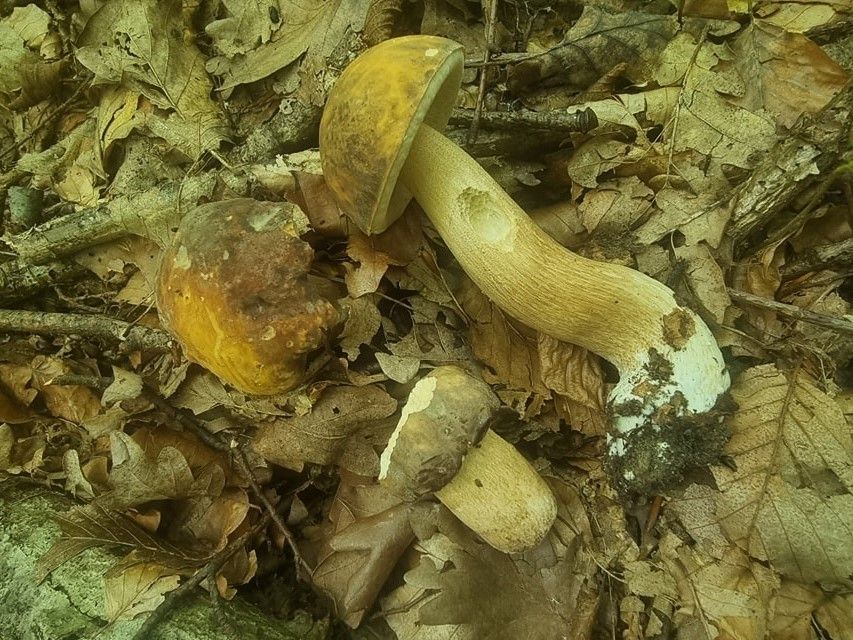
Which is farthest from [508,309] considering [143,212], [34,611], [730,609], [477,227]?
[34,611]

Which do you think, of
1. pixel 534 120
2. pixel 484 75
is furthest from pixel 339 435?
pixel 484 75

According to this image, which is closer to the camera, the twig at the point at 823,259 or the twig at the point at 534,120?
the twig at the point at 823,259

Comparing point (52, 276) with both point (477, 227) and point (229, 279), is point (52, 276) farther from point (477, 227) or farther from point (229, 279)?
point (477, 227)

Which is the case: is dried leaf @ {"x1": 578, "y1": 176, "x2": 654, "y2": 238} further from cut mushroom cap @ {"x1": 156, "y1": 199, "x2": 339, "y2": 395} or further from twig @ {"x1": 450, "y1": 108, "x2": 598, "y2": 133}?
cut mushroom cap @ {"x1": 156, "y1": 199, "x2": 339, "y2": 395}

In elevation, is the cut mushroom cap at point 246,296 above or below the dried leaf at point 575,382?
above

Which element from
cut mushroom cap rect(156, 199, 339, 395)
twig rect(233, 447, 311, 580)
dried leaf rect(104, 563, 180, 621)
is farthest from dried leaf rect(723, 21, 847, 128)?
dried leaf rect(104, 563, 180, 621)

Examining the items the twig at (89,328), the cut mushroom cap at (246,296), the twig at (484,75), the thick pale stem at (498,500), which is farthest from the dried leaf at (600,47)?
the twig at (89,328)

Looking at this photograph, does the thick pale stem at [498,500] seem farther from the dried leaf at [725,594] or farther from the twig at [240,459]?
the twig at [240,459]
